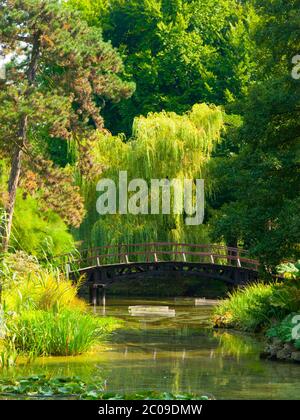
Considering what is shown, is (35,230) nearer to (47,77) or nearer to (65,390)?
(47,77)

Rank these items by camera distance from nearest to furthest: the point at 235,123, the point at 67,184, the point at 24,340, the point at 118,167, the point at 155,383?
the point at 155,383 → the point at 24,340 → the point at 67,184 → the point at 118,167 → the point at 235,123

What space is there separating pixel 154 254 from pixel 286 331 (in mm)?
18309

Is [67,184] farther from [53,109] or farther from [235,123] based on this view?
[235,123]

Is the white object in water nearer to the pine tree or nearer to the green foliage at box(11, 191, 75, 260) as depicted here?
the green foliage at box(11, 191, 75, 260)

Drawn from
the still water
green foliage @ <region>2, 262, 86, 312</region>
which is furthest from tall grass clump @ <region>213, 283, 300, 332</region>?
green foliage @ <region>2, 262, 86, 312</region>

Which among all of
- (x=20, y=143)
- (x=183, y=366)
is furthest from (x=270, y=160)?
(x=20, y=143)

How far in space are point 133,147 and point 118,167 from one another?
103 cm

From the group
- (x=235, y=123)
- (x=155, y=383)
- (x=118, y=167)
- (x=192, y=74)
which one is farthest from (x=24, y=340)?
(x=192, y=74)

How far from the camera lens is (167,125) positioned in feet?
125

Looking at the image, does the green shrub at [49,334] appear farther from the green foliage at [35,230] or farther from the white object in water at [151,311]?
the green foliage at [35,230]

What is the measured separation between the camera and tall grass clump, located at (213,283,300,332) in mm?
20500

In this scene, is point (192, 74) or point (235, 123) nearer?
point (235, 123)

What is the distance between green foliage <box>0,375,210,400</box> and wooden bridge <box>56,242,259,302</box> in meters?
21.7

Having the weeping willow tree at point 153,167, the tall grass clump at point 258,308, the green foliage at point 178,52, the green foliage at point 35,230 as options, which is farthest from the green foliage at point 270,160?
the green foliage at point 178,52
